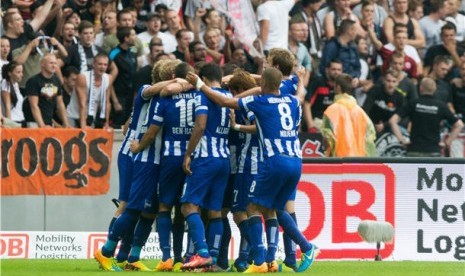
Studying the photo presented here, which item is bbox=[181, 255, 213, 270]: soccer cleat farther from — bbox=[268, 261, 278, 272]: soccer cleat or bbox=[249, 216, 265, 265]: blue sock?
bbox=[268, 261, 278, 272]: soccer cleat

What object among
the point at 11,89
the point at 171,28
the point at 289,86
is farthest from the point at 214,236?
the point at 171,28

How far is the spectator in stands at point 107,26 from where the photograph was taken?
25.1 metres

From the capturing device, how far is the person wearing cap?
25.4 metres

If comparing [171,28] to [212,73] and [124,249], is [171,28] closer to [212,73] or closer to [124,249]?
[124,249]

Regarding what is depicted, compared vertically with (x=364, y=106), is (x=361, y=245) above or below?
below

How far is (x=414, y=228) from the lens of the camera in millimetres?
20984

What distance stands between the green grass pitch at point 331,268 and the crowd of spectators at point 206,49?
14.0 feet

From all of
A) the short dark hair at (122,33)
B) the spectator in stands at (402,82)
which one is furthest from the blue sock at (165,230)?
the spectator in stands at (402,82)

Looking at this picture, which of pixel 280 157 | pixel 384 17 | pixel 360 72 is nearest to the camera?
pixel 280 157

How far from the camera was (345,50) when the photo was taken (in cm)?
2567

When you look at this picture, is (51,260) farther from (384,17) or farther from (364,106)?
(384,17)

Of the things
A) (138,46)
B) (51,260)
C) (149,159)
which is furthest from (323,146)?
(149,159)

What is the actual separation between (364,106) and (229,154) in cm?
837

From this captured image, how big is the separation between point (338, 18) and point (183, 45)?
3721 mm
